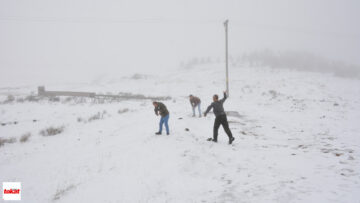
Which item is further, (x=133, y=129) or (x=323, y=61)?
(x=323, y=61)

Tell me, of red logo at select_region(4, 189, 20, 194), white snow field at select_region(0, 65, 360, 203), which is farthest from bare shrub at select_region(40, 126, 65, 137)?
red logo at select_region(4, 189, 20, 194)

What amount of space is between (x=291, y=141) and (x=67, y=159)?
9252mm

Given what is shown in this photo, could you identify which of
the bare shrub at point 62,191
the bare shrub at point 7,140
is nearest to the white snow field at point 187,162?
the bare shrub at point 62,191

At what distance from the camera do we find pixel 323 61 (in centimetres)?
6272

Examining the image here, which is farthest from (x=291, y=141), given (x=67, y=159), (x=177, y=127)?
(x=67, y=159)

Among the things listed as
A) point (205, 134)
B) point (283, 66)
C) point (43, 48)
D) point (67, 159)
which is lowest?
point (67, 159)

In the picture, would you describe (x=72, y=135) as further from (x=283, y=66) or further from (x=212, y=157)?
(x=283, y=66)

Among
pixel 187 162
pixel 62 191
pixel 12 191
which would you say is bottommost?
pixel 12 191

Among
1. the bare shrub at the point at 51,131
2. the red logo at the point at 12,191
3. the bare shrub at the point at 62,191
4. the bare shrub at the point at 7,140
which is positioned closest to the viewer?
the bare shrub at the point at 62,191

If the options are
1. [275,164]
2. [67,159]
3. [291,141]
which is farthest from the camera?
[291,141]

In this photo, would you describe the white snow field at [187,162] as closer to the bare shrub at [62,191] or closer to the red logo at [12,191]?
the bare shrub at [62,191]

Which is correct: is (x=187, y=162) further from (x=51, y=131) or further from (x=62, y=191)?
(x=51, y=131)

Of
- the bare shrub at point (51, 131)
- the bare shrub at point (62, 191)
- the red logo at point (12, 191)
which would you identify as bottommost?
the red logo at point (12, 191)

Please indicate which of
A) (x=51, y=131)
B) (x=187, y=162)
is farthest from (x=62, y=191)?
(x=51, y=131)
